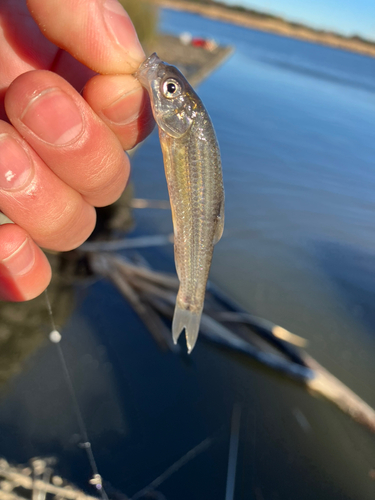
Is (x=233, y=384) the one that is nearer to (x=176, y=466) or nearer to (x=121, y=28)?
(x=176, y=466)

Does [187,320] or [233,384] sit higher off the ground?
[187,320]

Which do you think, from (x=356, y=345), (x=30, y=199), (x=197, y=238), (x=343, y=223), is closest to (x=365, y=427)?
(x=356, y=345)

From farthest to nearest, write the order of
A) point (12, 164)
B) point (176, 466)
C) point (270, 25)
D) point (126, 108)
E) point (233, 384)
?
point (270, 25) < point (233, 384) < point (176, 466) < point (126, 108) < point (12, 164)

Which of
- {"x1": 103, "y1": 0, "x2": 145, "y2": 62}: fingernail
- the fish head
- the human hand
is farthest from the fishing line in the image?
{"x1": 103, "y1": 0, "x2": 145, "y2": 62}: fingernail

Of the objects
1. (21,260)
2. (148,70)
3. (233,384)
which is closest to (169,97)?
(148,70)

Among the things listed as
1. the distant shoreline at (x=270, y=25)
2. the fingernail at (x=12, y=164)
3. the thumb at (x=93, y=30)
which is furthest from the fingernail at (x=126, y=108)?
the distant shoreline at (x=270, y=25)
